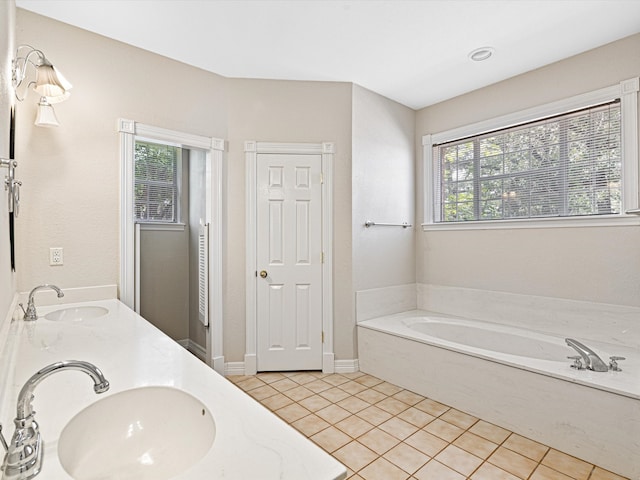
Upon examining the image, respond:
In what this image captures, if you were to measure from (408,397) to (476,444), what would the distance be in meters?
0.68

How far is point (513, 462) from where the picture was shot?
1.96 m

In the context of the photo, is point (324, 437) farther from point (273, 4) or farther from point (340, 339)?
point (273, 4)

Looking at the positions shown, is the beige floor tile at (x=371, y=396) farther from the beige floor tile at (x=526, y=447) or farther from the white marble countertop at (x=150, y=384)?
the white marble countertop at (x=150, y=384)

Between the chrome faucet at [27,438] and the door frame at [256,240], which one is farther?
the door frame at [256,240]

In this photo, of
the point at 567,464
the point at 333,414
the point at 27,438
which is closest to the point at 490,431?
the point at 567,464

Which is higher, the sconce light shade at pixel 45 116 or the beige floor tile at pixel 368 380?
the sconce light shade at pixel 45 116

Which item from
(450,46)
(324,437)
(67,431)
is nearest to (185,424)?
(67,431)

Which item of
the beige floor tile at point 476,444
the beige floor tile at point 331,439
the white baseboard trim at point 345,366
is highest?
the white baseboard trim at point 345,366

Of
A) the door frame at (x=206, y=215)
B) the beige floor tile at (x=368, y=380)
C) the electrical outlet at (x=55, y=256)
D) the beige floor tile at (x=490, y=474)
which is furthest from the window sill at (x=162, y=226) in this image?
the beige floor tile at (x=490, y=474)

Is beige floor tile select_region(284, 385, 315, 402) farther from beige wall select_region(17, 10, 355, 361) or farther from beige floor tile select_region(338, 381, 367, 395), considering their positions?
beige wall select_region(17, 10, 355, 361)

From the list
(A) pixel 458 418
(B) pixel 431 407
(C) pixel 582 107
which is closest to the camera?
(A) pixel 458 418

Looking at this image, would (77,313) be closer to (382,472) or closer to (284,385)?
(284,385)

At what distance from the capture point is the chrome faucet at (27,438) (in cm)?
61

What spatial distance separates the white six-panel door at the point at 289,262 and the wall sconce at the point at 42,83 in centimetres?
146
